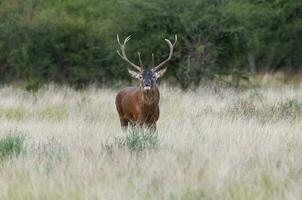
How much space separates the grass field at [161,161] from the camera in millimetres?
6410

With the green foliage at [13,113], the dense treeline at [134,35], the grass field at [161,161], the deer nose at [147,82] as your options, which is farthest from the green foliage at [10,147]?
the dense treeline at [134,35]

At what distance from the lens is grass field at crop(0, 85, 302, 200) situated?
6.41m

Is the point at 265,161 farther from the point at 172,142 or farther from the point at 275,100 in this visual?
the point at 275,100

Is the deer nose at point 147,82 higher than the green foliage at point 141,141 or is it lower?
higher

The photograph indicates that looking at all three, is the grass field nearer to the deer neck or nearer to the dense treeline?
the deer neck

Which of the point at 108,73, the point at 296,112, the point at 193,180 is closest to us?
the point at 193,180

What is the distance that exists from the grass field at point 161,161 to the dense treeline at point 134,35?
1064 centimetres

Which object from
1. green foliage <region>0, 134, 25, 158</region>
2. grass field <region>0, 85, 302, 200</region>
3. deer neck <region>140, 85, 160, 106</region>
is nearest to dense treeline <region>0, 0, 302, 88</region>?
grass field <region>0, 85, 302, 200</region>

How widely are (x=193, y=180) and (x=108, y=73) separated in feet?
67.0

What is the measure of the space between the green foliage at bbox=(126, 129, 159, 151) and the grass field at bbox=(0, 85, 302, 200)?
1 centimetres

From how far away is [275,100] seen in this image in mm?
16703

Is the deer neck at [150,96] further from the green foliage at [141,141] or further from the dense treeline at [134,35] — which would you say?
the dense treeline at [134,35]

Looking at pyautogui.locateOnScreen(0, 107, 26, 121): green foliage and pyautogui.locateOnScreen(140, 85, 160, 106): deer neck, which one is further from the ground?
pyautogui.locateOnScreen(140, 85, 160, 106): deer neck

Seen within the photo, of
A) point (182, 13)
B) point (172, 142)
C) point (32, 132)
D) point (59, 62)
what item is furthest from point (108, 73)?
point (172, 142)
